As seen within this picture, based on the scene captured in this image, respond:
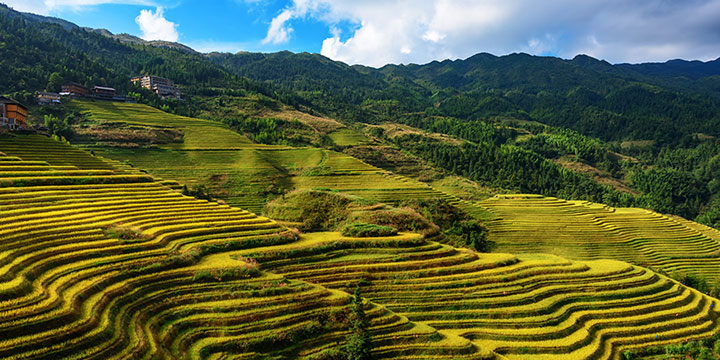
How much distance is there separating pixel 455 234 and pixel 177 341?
38703 millimetres

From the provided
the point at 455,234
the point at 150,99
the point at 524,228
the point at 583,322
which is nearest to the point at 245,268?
the point at 583,322

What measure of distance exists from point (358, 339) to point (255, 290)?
6.42 m

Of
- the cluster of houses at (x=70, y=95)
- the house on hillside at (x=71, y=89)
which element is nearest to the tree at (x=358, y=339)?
the cluster of houses at (x=70, y=95)

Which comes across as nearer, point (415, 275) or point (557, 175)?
point (415, 275)

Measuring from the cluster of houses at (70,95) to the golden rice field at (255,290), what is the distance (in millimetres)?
19800

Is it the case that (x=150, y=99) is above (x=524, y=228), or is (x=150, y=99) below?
above

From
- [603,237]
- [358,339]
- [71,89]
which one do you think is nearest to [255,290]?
[358,339]

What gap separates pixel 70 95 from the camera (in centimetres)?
9244

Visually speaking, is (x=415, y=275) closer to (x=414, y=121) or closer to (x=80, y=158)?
(x=80, y=158)

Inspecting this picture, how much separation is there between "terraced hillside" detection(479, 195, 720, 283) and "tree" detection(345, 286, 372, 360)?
35.9 m

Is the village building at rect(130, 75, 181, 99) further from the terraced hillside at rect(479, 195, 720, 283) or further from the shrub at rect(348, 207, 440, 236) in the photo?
the terraced hillside at rect(479, 195, 720, 283)

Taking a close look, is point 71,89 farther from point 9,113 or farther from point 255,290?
point 255,290

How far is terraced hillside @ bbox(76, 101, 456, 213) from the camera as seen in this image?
55.9 m

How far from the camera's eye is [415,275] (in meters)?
24.7
